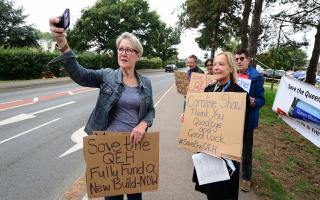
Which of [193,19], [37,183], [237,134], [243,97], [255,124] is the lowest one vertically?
[37,183]

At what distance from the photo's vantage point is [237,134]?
3275 mm

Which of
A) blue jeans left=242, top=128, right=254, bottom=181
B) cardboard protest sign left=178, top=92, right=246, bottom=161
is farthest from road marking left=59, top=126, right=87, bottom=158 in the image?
cardboard protest sign left=178, top=92, right=246, bottom=161

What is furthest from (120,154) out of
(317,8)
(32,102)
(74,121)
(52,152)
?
(317,8)

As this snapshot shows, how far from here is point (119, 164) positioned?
10.6 feet

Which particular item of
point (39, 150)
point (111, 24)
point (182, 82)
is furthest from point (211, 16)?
point (111, 24)

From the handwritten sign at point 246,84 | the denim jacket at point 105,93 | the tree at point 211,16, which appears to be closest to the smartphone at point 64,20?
the denim jacket at point 105,93

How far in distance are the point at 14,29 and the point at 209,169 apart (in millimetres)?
41250

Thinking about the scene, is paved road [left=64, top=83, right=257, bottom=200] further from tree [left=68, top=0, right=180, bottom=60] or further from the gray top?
tree [left=68, top=0, right=180, bottom=60]

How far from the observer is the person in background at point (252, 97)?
4977 mm

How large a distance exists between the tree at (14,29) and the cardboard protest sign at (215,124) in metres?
39.2

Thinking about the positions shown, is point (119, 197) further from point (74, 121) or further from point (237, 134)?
point (74, 121)

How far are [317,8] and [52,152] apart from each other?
15.6 meters

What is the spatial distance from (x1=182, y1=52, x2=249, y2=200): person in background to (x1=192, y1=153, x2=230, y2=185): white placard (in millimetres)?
153

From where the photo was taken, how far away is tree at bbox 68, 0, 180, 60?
4938cm
